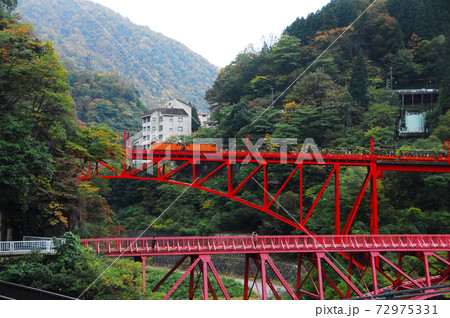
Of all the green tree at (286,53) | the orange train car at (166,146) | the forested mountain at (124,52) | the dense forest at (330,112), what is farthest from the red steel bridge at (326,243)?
the forested mountain at (124,52)

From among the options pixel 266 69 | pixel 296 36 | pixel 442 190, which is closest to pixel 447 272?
pixel 442 190

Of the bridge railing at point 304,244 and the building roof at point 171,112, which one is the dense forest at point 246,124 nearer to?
the bridge railing at point 304,244

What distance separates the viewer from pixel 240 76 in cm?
5978

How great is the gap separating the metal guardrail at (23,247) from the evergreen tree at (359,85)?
36977 millimetres

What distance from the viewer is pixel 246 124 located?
4806 cm

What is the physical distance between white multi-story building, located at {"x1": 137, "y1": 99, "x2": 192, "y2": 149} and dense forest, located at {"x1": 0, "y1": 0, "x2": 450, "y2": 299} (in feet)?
16.6

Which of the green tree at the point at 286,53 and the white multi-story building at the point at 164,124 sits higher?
the green tree at the point at 286,53

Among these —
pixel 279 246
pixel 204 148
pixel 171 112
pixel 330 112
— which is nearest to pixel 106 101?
pixel 171 112

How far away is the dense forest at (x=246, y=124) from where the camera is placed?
76.1 feet

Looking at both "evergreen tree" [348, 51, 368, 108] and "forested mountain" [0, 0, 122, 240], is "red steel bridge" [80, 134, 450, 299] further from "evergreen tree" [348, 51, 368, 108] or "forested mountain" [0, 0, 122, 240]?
"evergreen tree" [348, 51, 368, 108]

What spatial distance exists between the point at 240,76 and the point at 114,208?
2352 cm

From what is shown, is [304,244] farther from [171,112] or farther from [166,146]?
[171,112]

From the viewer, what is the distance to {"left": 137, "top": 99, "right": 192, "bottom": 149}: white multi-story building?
59219mm

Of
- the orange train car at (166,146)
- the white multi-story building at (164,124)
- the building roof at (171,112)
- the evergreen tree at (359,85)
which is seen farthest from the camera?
the building roof at (171,112)
